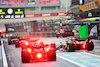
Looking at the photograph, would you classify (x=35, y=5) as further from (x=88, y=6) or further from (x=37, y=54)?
(x=37, y=54)

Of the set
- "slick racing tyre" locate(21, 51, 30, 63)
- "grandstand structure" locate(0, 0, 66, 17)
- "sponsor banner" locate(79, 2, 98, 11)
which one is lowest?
"slick racing tyre" locate(21, 51, 30, 63)

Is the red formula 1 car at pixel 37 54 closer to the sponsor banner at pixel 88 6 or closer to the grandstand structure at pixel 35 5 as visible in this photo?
the sponsor banner at pixel 88 6

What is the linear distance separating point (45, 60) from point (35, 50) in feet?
2.25

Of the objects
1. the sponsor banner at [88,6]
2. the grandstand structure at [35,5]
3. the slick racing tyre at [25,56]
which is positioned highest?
the grandstand structure at [35,5]

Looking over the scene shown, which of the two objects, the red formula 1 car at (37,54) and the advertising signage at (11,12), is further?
the advertising signage at (11,12)

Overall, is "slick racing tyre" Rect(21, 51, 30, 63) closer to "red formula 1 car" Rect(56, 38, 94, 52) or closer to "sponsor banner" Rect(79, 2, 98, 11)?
"red formula 1 car" Rect(56, 38, 94, 52)

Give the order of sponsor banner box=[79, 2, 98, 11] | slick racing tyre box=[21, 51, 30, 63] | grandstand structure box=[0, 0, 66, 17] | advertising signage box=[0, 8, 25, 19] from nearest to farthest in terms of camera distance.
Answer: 1. slick racing tyre box=[21, 51, 30, 63]
2. sponsor banner box=[79, 2, 98, 11]
3. advertising signage box=[0, 8, 25, 19]
4. grandstand structure box=[0, 0, 66, 17]

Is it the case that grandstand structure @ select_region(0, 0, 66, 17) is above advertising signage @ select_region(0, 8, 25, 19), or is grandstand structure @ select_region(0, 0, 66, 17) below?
above

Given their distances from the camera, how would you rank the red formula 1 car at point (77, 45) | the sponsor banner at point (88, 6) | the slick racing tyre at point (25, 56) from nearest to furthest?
the slick racing tyre at point (25, 56) → the red formula 1 car at point (77, 45) → the sponsor banner at point (88, 6)

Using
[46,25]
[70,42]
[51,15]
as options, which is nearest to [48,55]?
[70,42]

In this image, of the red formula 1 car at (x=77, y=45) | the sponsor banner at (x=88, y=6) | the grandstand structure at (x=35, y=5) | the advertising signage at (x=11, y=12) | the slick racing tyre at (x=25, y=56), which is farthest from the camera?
the grandstand structure at (x=35, y=5)

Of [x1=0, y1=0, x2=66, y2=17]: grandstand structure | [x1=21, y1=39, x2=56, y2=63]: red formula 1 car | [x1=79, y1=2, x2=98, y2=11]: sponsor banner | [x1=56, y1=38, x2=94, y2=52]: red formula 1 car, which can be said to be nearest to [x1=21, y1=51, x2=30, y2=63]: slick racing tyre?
[x1=21, y1=39, x2=56, y2=63]: red formula 1 car

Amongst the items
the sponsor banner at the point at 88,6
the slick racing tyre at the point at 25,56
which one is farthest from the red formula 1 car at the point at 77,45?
the sponsor banner at the point at 88,6

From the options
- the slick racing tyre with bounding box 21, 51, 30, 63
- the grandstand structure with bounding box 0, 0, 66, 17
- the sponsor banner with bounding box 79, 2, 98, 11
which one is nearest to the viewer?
the slick racing tyre with bounding box 21, 51, 30, 63
